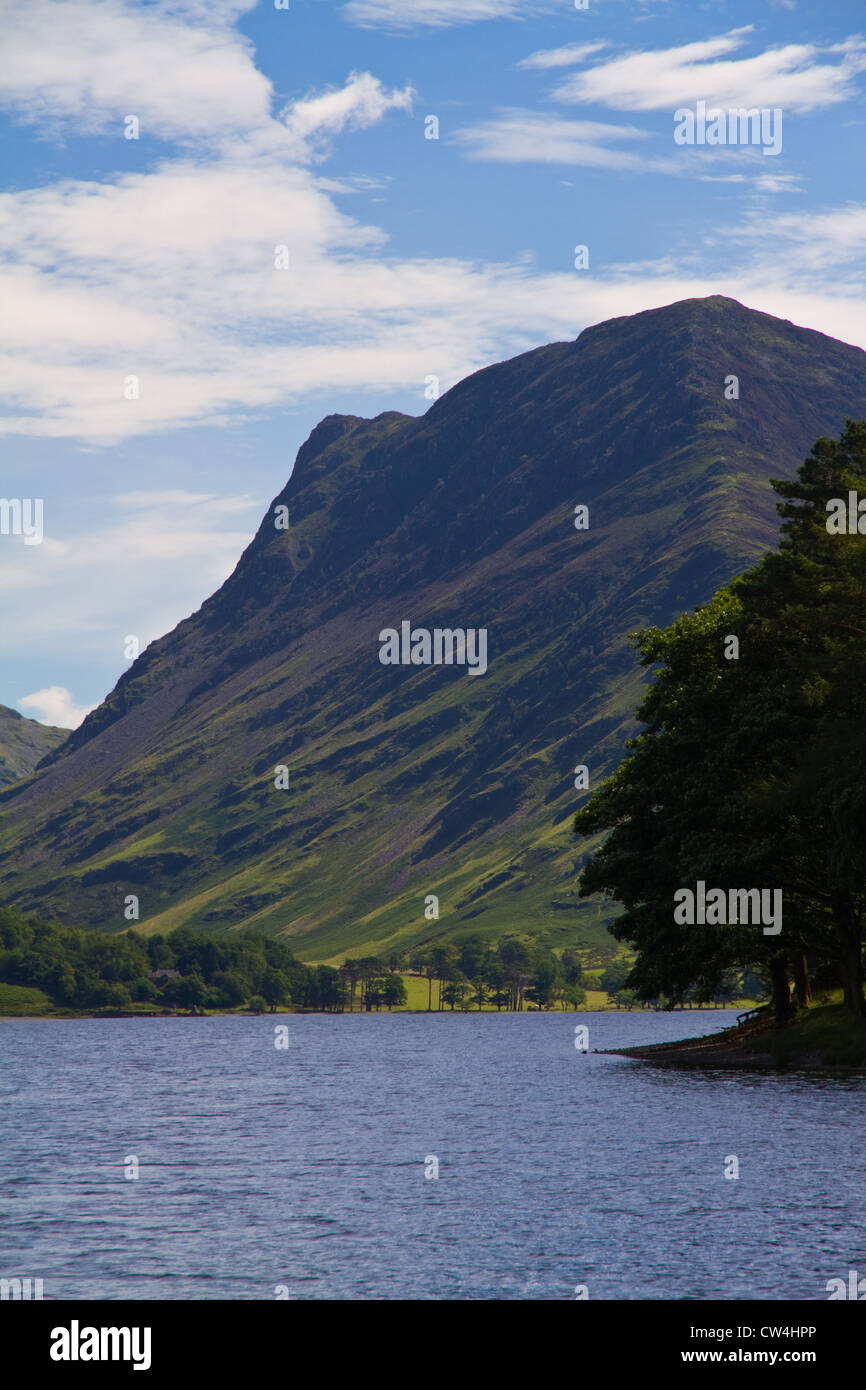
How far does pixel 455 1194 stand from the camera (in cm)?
5344

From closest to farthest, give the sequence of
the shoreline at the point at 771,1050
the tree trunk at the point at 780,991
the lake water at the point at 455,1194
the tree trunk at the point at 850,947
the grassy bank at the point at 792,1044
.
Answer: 1. the lake water at the point at 455,1194
2. the grassy bank at the point at 792,1044
3. the tree trunk at the point at 850,947
4. the shoreline at the point at 771,1050
5. the tree trunk at the point at 780,991

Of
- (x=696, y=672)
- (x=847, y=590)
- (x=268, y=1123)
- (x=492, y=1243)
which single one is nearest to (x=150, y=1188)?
(x=492, y=1243)

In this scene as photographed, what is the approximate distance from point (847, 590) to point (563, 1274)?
5089 centimetres

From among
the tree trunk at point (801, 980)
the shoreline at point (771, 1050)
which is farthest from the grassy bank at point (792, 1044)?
the tree trunk at point (801, 980)

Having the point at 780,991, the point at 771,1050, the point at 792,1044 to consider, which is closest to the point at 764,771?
the point at 792,1044

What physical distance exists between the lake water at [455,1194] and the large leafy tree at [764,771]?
9.13 metres

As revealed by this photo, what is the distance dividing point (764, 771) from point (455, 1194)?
4540cm

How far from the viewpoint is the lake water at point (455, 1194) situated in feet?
128

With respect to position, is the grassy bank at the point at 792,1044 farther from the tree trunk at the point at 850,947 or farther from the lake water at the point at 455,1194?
the lake water at the point at 455,1194

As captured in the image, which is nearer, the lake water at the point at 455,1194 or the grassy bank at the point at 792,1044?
the lake water at the point at 455,1194

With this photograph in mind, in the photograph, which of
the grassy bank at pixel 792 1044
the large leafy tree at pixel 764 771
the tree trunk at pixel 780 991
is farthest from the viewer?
the tree trunk at pixel 780 991

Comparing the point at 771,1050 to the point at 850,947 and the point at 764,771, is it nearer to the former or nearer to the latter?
the point at 850,947
